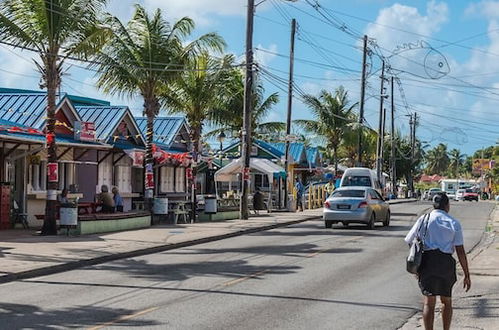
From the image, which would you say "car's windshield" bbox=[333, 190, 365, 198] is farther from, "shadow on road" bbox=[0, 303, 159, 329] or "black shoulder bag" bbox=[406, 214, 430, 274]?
"black shoulder bag" bbox=[406, 214, 430, 274]

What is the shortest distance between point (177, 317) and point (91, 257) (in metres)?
6.97

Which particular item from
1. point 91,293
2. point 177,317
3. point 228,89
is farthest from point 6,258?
point 228,89

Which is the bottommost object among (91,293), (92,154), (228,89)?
(91,293)

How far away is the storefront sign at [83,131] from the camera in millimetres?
25844

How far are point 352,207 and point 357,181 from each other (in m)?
13.8

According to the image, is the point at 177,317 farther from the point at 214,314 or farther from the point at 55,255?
the point at 55,255

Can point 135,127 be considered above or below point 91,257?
above

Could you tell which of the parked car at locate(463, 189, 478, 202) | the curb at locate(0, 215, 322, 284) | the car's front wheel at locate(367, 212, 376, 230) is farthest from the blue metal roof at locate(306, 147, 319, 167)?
the curb at locate(0, 215, 322, 284)

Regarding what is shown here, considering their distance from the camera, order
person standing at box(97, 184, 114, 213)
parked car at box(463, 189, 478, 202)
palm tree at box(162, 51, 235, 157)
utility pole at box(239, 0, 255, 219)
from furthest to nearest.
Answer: parked car at box(463, 189, 478, 202), palm tree at box(162, 51, 235, 157), utility pole at box(239, 0, 255, 219), person standing at box(97, 184, 114, 213)

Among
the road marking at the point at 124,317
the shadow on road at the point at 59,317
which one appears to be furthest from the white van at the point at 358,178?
the shadow on road at the point at 59,317

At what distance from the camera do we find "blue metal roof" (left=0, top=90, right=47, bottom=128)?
84.6 feet

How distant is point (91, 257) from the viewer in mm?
15922

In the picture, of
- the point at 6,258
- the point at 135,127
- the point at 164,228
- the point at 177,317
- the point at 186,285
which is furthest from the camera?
the point at 135,127

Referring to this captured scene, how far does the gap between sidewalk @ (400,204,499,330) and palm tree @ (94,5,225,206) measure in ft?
45.0
